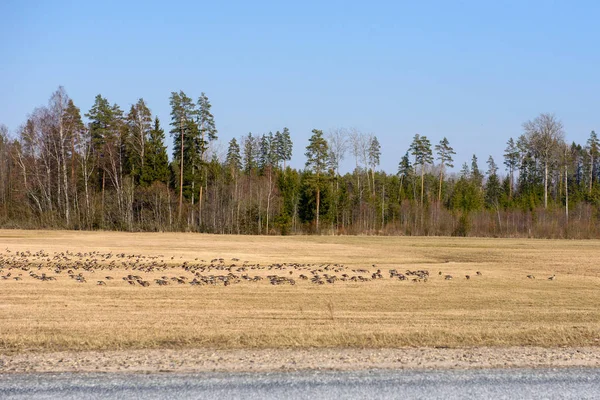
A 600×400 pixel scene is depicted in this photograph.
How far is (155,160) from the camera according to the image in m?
74.0

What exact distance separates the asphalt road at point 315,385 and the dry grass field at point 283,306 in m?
2.57

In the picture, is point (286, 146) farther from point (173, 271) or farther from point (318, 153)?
point (173, 271)

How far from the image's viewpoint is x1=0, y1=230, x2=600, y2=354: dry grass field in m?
11.9

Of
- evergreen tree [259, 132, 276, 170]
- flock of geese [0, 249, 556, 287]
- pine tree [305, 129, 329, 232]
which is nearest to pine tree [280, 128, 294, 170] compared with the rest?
evergreen tree [259, 132, 276, 170]

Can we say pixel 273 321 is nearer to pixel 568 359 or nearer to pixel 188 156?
pixel 568 359

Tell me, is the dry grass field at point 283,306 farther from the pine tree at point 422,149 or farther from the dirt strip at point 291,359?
the pine tree at point 422,149

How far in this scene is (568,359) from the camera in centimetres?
977

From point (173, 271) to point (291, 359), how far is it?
17965 mm

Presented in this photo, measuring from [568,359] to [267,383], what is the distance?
17.2 ft

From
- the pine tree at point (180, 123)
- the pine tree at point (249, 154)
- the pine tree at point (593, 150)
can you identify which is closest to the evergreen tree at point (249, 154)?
the pine tree at point (249, 154)

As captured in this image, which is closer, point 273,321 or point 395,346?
point 395,346

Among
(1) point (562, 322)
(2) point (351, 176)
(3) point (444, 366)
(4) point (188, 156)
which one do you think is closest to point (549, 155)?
(2) point (351, 176)

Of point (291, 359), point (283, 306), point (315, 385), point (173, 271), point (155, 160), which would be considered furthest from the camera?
point (155, 160)

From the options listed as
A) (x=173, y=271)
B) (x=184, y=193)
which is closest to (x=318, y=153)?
(x=184, y=193)
